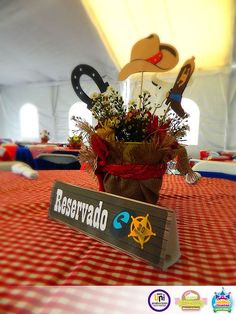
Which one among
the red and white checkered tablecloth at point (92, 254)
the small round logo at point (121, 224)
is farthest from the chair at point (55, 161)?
the small round logo at point (121, 224)

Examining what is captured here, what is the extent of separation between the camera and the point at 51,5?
9.97 ft

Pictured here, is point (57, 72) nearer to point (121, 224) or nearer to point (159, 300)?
point (121, 224)

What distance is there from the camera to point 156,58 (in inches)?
28.8

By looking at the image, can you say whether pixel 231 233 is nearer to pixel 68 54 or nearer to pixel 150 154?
pixel 150 154

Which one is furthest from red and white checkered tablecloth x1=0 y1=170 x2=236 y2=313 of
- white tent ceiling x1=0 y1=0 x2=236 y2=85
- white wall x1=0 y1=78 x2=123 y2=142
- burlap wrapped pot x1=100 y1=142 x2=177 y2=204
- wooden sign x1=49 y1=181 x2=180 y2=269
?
white wall x1=0 y1=78 x2=123 y2=142

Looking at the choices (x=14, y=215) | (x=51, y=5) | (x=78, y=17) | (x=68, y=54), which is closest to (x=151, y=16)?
(x=78, y=17)

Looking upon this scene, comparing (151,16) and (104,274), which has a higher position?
(151,16)

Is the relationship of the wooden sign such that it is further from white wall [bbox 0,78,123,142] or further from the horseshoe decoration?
white wall [bbox 0,78,123,142]

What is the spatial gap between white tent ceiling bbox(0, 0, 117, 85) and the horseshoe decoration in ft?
8.52

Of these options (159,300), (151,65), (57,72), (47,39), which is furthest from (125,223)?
(57,72)

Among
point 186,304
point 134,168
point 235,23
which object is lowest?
point 186,304

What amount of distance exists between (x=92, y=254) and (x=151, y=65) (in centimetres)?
54

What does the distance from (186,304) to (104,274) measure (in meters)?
0.12

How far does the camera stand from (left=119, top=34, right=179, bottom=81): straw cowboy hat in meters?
0.72
